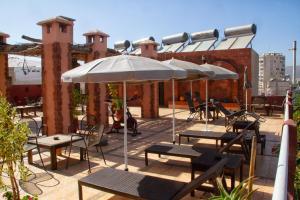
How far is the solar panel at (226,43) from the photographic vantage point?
779 inches

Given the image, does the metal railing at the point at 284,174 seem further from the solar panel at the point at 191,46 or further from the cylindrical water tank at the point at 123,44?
the cylindrical water tank at the point at 123,44

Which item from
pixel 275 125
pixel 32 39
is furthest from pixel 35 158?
pixel 275 125

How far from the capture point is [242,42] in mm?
20078

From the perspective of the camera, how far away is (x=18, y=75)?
13922 millimetres

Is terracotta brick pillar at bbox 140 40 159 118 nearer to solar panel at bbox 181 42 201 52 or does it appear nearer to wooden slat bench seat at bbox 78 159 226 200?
solar panel at bbox 181 42 201 52

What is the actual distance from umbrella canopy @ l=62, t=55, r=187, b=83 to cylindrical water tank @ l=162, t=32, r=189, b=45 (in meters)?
19.5

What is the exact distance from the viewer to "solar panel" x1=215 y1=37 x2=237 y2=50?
64.9ft

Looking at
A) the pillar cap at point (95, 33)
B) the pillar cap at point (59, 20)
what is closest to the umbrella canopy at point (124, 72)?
the pillar cap at point (59, 20)

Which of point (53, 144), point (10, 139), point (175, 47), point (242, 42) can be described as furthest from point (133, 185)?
point (175, 47)

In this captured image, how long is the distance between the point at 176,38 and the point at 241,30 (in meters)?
5.57

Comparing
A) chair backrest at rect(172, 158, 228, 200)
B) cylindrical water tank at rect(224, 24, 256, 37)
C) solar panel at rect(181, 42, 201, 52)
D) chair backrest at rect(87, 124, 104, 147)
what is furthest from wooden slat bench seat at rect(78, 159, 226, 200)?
cylindrical water tank at rect(224, 24, 256, 37)

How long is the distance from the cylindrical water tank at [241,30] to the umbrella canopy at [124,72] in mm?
18277

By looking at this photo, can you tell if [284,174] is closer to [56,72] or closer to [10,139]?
[10,139]

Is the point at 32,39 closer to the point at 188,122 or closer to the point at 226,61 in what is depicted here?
the point at 188,122
